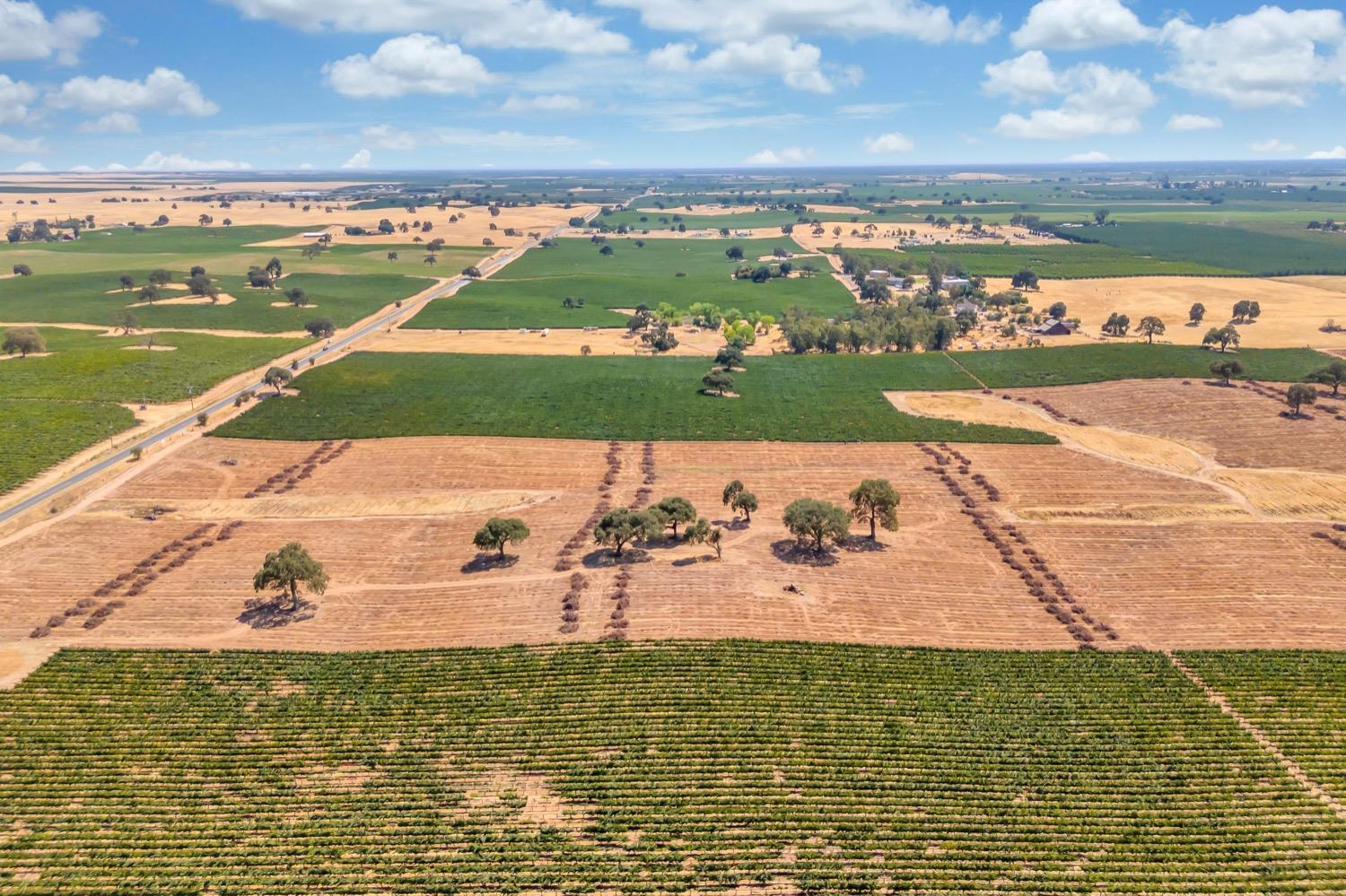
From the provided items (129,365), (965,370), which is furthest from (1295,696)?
(129,365)

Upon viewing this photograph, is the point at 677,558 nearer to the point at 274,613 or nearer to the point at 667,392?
the point at 274,613

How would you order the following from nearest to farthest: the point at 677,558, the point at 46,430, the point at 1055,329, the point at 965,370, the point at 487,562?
1. the point at 487,562
2. the point at 677,558
3. the point at 46,430
4. the point at 965,370
5. the point at 1055,329

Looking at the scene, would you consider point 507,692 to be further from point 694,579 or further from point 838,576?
point 838,576

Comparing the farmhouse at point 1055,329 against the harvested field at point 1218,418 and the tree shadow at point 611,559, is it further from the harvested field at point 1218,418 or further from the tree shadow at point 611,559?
the tree shadow at point 611,559

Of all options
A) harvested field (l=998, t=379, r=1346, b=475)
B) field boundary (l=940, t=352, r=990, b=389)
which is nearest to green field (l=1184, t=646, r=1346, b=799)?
harvested field (l=998, t=379, r=1346, b=475)

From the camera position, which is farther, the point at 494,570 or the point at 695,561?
the point at 695,561

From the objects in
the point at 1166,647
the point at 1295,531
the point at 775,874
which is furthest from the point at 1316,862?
the point at 1295,531
